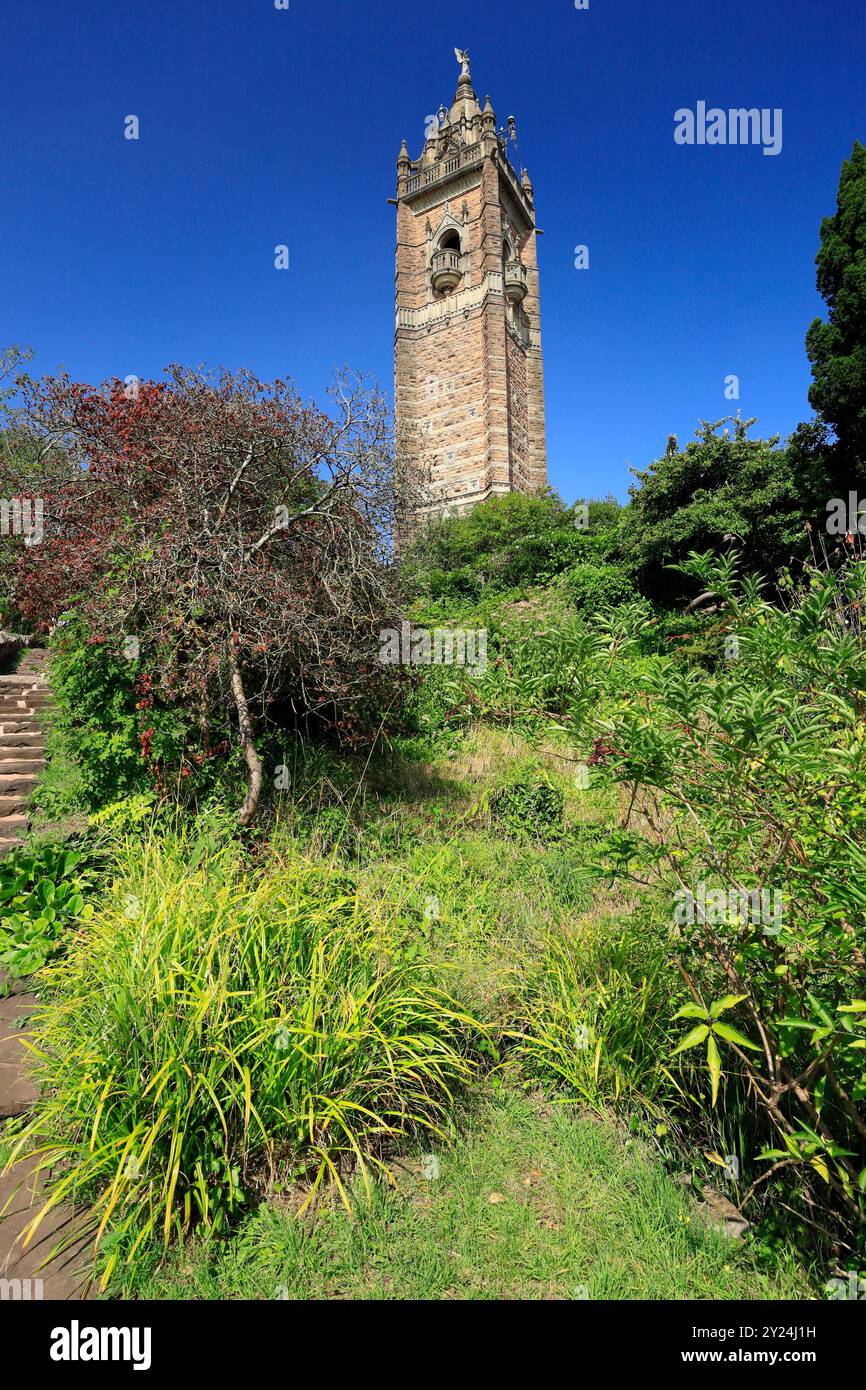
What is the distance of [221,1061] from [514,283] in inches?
1131

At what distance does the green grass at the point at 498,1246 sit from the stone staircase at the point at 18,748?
4184 millimetres

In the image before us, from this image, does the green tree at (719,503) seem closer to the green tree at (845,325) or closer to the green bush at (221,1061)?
the green tree at (845,325)

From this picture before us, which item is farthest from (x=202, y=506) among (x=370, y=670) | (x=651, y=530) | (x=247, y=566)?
(x=651, y=530)

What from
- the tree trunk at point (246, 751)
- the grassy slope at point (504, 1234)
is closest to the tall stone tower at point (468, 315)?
the tree trunk at point (246, 751)

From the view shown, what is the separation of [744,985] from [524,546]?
13723mm

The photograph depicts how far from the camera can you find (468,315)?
22906mm

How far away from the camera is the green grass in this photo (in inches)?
73.3

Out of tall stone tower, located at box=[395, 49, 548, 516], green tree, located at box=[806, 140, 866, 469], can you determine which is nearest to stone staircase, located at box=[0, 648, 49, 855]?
green tree, located at box=[806, 140, 866, 469]

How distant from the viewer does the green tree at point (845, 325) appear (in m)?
9.59

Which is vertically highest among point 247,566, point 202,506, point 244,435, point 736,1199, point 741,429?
point 741,429

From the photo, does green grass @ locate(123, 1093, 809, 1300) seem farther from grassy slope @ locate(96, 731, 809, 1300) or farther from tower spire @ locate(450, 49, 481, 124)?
tower spire @ locate(450, 49, 481, 124)

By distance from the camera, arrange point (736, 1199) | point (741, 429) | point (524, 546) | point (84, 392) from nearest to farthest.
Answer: point (736, 1199), point (84, 392), point (741, 429), point (524, 546)

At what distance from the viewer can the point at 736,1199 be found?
92.9 inches
